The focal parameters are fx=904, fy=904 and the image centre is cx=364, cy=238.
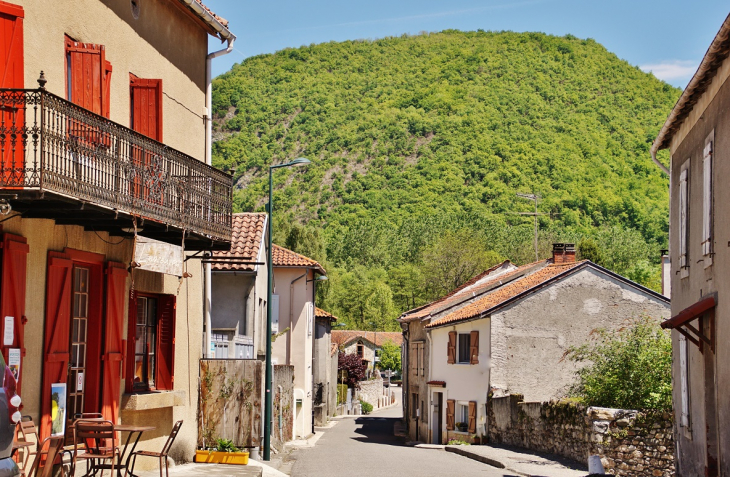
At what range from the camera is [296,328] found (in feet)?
124

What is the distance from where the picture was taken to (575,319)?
33031 millimetres

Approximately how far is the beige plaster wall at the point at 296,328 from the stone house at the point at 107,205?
18.1 metres

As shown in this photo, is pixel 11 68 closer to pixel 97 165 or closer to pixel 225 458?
pixel 97 165

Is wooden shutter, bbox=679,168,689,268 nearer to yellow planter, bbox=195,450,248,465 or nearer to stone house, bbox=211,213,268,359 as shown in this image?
yellow planter, bbox=195,450,248,465

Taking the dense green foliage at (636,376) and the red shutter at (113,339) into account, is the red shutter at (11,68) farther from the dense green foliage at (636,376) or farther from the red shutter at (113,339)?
the dense green foliage at (636,376)

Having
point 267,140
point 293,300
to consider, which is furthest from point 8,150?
point 267,140

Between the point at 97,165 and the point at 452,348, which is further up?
the point at 97,165

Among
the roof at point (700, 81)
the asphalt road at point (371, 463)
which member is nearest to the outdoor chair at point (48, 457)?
the asphalt road at point (371, 463)

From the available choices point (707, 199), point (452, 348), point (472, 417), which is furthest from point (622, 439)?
point (452, 348)

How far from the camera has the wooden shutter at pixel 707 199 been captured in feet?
44.9

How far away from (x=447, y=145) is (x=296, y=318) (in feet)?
353

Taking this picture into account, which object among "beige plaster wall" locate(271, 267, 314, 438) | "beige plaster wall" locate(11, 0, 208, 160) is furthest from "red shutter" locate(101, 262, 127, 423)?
"beige plaster wall" locate(271, 267, 314, 438)

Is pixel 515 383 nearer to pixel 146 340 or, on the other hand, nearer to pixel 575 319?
pixel 575 319

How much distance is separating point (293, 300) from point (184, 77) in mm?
20292
